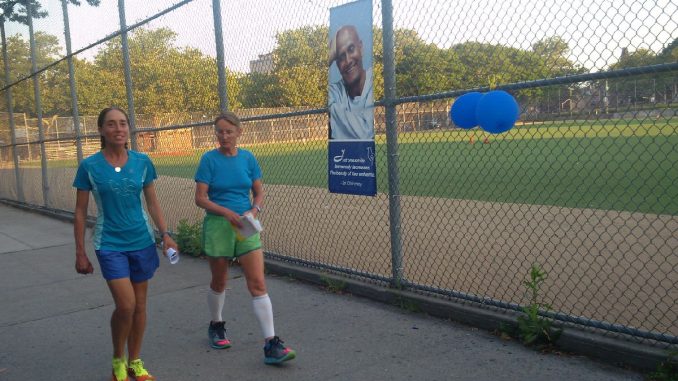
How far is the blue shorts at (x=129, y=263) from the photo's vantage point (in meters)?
3.93

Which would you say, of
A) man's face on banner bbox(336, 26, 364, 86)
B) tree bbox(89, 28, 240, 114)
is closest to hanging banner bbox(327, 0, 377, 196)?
man's face on banner bbox(336, 26, 364, 86)

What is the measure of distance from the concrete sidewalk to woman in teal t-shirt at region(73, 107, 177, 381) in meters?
0.54

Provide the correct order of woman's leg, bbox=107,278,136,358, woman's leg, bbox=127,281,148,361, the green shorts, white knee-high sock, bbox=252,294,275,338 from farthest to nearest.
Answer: the green shorts
white knee-high sock, bbox=252,294,275,338
woman's leg, bbox=127,281,148,361
woman's leg, bbox=107,278,136,358

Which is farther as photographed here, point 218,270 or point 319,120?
point 319,120

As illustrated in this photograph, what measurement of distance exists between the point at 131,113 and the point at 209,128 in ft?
3.88

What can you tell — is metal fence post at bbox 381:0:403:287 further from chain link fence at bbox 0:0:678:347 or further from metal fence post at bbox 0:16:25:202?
metal fence post at bbox 0:16:25:202

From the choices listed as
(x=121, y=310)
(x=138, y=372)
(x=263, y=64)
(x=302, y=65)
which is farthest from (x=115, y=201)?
(x=263, y=64)

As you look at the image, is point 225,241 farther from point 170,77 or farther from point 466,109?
point 170,77

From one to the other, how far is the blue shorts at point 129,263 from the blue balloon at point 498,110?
2354 millimetres

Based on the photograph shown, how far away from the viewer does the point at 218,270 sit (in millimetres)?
4672

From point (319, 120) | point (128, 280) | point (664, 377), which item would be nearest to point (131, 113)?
point (319, 120)

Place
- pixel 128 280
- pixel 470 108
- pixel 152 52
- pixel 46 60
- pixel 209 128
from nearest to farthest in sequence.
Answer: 1. pixel 128 280
2. pixel 470 108
3. pixel 209 128
4. pixel 152 52
5. pixel 46 60

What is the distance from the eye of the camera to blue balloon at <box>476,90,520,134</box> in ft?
14.0

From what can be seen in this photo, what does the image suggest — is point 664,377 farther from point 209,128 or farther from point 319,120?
point 209,128
